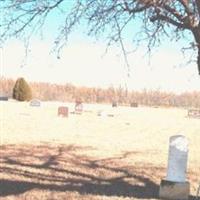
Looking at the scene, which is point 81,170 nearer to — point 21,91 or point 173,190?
point 173,190

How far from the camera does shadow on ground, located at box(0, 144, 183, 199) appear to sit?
38.5 feet

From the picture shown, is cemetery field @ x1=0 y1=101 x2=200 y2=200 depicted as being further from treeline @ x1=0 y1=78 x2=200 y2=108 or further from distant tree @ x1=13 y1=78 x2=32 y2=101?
treeline @ x1=0 y1=78 x2=200 y2=108

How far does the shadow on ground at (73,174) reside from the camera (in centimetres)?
1173

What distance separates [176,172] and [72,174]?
3222mm

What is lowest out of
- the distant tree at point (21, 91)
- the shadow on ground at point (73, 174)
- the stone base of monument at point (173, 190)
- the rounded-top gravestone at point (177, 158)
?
the shadow on ground at point (73, 174)

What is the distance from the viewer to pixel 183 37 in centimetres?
1142

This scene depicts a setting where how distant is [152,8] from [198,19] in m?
0.72

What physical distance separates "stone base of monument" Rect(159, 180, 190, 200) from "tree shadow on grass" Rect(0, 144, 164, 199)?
0.75ft

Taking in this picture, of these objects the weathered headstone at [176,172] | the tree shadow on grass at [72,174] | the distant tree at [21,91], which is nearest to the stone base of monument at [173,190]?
the weathered headstone at [176,172]

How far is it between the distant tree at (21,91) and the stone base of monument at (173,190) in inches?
3826

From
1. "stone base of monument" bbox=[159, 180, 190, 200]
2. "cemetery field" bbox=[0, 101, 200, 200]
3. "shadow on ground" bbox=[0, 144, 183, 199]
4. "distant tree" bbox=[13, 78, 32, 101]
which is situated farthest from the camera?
"distant tree" bbox=[13, 78, 32, 101]

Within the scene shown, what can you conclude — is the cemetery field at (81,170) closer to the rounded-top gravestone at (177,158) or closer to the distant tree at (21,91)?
the rounded-top gravestone at (177,158)

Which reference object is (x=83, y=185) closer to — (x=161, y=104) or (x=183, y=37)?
(x=183, y=37)

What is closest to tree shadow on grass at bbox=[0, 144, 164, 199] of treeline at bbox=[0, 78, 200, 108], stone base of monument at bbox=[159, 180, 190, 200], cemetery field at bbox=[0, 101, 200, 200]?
cemetery field at bbox=[0, 101, 200, 200]
